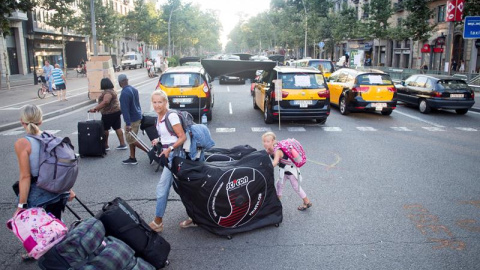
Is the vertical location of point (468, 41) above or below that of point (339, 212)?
above

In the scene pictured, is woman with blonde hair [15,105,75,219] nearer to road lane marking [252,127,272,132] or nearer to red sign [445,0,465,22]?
road lane marking [252,127,272,132]

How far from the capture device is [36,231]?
3352mm

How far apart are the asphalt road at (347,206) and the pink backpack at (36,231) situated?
0.90m

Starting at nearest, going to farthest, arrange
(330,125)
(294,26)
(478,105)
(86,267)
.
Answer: (86,267) → (330,125) → (478,105) → (294,26)

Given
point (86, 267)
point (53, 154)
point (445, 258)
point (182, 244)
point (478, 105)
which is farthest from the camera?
point (478, 105)

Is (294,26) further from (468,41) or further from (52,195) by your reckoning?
(52,195)

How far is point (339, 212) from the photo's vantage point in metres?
5.46

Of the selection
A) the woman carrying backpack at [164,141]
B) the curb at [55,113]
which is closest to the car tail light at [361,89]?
the woman carrying backpack at [164,141]

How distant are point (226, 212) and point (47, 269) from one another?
1.93 meters

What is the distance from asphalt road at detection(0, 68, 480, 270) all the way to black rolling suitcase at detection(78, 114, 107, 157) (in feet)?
0.72

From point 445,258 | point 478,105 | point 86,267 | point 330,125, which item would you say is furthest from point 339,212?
point 478,105

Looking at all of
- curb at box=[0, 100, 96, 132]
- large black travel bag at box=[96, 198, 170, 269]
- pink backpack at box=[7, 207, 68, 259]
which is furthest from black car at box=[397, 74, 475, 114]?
pink backpack at box=[7, 207, 68, 259]

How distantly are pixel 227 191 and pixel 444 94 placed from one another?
12753 millimetres

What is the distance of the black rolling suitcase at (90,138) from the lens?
27.9 ft
